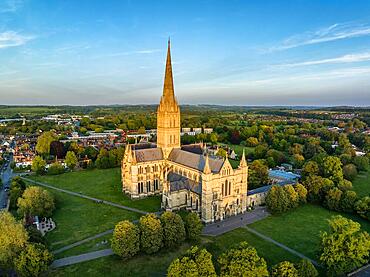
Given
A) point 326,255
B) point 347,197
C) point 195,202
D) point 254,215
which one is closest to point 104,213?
point 195,202

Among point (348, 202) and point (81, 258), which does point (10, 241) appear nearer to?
point (81, 258)

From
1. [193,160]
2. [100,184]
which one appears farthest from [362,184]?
[100,184]

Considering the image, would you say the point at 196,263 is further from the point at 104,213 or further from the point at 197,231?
the point at 104,213

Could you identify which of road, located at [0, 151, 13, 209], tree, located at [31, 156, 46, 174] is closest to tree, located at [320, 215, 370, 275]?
road, located at [0, 151, 13, 209]

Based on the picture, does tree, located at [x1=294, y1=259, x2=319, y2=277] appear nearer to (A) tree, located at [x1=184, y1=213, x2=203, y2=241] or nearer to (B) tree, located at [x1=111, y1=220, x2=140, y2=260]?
(A) tree, located at [x1=184, y1=213, x2=203, y2=241]

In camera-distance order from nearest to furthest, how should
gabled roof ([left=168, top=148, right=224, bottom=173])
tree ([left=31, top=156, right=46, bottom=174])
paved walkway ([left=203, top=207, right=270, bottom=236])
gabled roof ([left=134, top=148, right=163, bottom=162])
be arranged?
paved walkway ([left=203, top=207, right=270, bottom=236]), gabled roof ([left=168, top=148, right=224, bottom=173]), gabled roof ([left=134, top=148, right=163, bottom=162]), tree ([left=31, top=156, right=46, bottom=174])

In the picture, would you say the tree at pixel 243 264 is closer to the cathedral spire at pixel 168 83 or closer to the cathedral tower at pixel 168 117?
the cathedral tower at pixel 168 117
